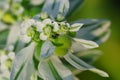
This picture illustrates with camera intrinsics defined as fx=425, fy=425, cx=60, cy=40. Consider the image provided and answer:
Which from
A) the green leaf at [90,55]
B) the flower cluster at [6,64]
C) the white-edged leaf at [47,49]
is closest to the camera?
the white-edged leaf at [47,49]

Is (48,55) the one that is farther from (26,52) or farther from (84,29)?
(84,29)

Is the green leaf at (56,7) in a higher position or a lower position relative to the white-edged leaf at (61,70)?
higher

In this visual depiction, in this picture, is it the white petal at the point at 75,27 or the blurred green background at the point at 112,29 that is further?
the blurred green background at the point at 112,29

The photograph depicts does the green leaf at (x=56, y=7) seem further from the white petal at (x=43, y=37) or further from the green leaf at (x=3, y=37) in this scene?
the green leaf at (x=3, y=37)

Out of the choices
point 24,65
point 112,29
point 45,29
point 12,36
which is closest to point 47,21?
point 45,29

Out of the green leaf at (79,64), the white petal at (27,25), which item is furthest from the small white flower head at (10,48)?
the green leaf at (79,64)

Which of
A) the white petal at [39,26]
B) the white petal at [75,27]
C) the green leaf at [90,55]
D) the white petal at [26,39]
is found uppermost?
the white petal at [39,26]

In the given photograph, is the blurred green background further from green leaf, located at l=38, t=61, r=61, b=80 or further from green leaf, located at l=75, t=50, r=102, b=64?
green leaf, located at l=38, t=61, r=61, b=80

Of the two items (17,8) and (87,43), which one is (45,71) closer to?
(87,43)

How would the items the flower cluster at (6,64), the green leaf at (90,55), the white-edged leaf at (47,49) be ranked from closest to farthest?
the white-edged leaf at (47,49)
the flower cluster at (6,64)
the green leaf at (90,55)
